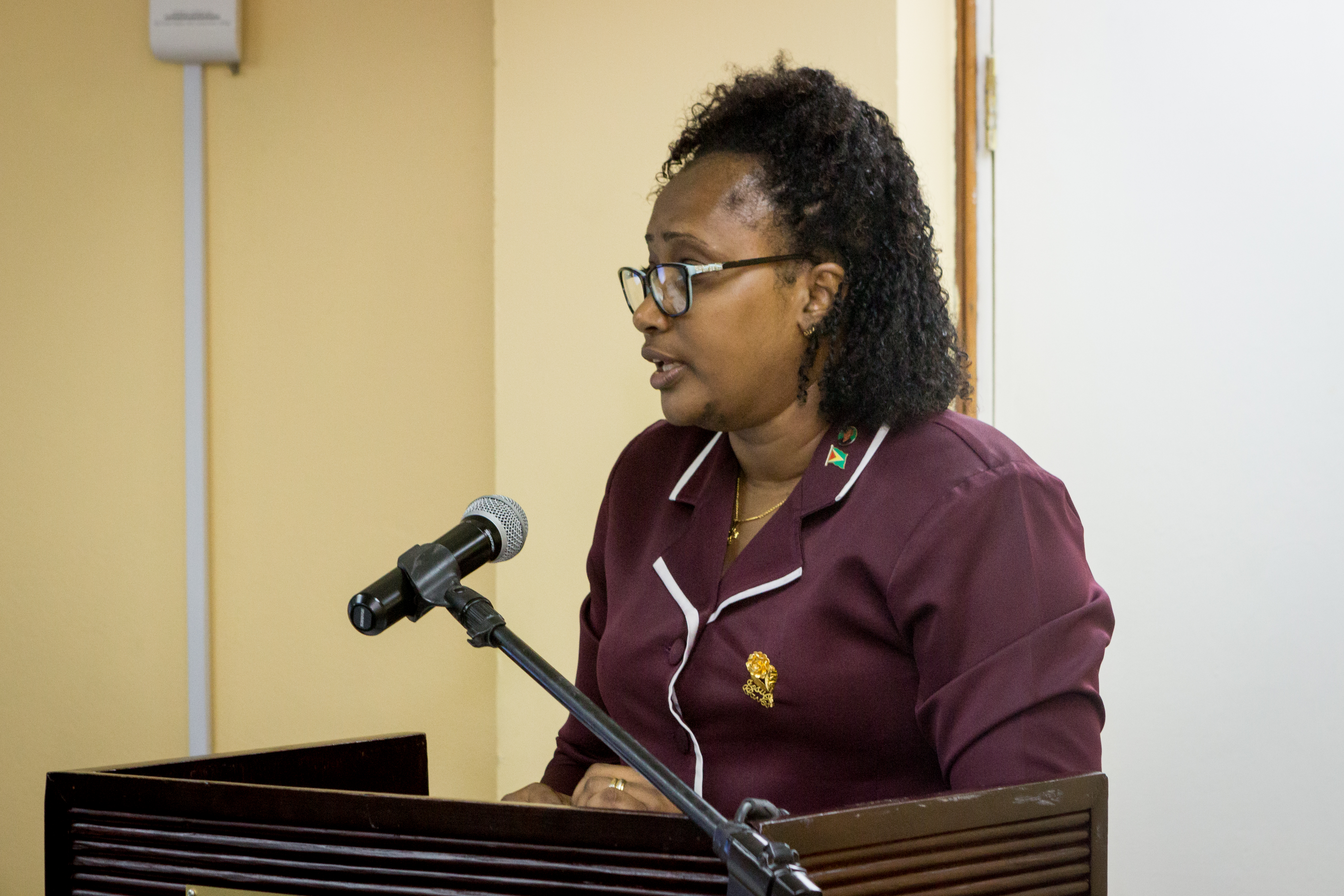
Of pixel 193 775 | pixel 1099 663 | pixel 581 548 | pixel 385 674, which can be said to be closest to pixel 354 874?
pixel 193 775

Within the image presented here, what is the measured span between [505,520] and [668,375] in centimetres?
52

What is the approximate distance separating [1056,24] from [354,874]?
2.11 m

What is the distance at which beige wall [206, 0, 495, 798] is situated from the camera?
2688mm

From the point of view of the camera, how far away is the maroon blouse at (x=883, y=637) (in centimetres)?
130

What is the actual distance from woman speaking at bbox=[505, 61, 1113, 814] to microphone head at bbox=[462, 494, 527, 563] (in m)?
0.45

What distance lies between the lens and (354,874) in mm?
966

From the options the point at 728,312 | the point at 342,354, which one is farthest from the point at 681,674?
the point at 342,354

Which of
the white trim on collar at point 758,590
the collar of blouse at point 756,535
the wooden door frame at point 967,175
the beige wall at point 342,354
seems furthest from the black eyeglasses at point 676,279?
the beige wall at point 342,354

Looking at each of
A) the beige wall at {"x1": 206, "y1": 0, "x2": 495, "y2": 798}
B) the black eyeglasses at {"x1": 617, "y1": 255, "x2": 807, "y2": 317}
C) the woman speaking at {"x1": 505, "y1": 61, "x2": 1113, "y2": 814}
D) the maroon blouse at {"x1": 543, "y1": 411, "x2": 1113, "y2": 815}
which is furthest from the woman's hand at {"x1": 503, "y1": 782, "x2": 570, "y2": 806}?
the beige wall at {"x1": 206, "y1": 0, "x2": 495, "y2": 798}

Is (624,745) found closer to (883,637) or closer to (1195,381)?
(883,637)

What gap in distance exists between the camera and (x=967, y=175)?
2426 millimetres

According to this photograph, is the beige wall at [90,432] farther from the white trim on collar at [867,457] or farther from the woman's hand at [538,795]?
the white trim on collar at [867,457]

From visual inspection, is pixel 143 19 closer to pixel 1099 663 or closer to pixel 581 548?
pixel 581 548

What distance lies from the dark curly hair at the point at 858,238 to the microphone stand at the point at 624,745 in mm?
704
